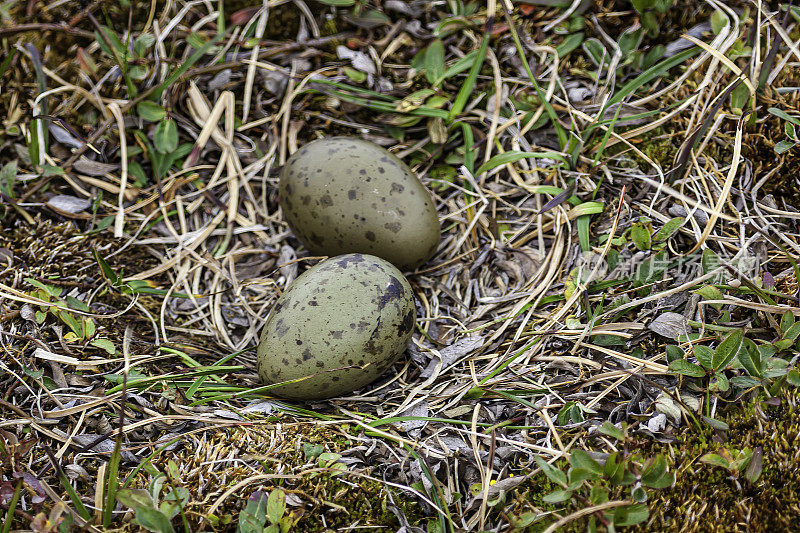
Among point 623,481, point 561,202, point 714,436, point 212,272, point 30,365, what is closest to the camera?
point 623,481

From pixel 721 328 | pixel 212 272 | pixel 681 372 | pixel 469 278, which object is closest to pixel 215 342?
pixel 212 272

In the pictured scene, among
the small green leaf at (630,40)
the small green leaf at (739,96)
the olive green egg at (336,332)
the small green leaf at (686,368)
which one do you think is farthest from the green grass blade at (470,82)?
the small green leaf at (686,368)

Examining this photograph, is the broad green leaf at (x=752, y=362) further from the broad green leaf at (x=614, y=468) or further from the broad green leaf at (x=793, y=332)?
the broad green leaf at (x=614, y=468)

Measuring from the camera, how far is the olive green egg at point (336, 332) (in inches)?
69.6

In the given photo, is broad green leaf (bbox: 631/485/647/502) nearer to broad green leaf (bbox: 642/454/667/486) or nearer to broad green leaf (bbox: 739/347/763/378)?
broad green leaf (bbox: 642/454/667/486)

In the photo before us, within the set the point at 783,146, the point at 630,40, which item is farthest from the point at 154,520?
the point at 630,40

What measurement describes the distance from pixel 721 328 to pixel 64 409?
198 cm

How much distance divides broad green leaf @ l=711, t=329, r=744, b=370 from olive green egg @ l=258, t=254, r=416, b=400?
0.91 meters

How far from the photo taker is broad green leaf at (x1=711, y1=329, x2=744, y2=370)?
1.53 meters

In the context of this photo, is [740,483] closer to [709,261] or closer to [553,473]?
[553,473]

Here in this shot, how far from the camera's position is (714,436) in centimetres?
150

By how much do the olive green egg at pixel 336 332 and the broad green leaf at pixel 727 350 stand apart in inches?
35.8

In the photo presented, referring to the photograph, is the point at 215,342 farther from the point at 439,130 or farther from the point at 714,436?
the point at 714,436

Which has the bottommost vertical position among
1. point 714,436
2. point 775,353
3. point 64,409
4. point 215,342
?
point 215,342
